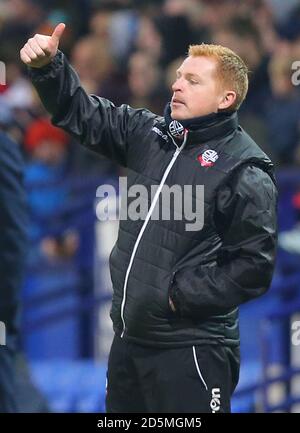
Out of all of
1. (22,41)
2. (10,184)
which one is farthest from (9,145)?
(22,41)

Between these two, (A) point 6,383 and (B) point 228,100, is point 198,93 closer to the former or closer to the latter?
(B) point 228,100

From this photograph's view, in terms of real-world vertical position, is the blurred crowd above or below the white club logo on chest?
above

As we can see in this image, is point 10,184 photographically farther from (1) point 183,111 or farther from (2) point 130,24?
(2) point 130,24

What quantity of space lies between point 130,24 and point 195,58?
5337mm

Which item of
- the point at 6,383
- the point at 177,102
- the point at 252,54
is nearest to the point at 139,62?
the point at 252,54

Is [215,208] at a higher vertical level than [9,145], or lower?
lower

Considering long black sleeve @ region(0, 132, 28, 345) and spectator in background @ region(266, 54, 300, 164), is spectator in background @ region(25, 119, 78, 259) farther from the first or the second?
long black sleeve @ region(0, 132, 28, 345)

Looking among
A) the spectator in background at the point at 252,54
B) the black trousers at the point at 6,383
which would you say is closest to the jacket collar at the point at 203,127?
the black trousers at the point at 6,383

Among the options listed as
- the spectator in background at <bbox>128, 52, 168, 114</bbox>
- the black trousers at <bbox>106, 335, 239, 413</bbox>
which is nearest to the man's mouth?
the black trousers at <bbox>106, 335, 239, 413</bbox>

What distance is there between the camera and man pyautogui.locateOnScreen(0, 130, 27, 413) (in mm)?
5660

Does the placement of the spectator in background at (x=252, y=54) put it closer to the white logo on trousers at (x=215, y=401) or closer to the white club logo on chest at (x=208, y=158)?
the white club logo on chest at (x=208, y=158)

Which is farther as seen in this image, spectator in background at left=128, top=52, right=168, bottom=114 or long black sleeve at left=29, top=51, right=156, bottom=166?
spectator in background at left=128, top=52, right=168, bottom=114

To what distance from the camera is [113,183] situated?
7.84 m
